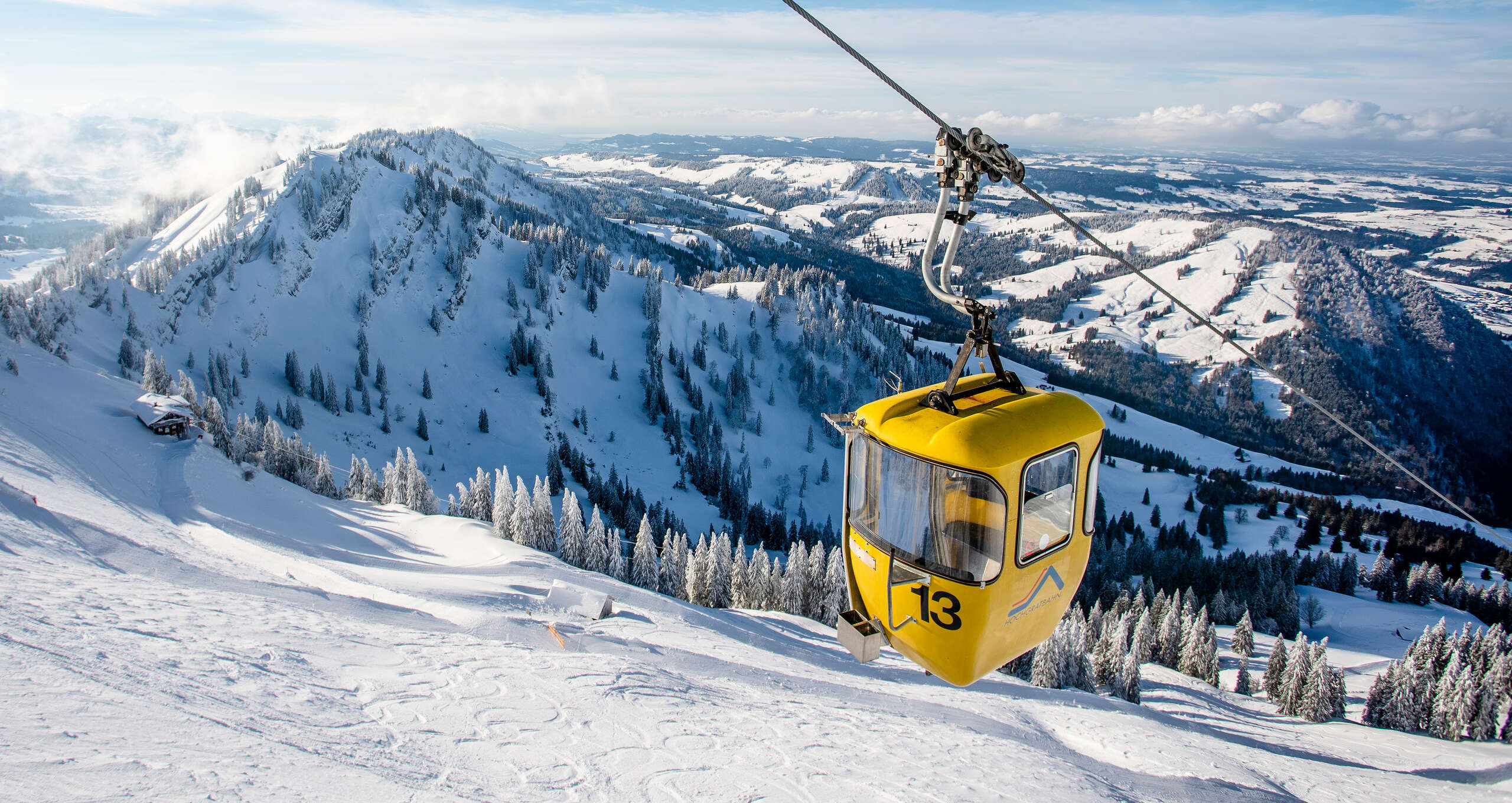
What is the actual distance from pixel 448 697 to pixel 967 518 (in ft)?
40.6

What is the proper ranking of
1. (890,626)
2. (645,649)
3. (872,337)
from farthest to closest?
(872,337), (645,649), (890,626)

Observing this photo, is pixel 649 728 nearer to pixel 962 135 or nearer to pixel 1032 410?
pixel 1032 410

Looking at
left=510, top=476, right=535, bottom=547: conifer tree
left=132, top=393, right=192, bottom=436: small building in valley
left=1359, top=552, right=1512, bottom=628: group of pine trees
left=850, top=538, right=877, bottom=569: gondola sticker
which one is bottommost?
left=1359, top=552, right=1512, bottom=628: group of pine trees

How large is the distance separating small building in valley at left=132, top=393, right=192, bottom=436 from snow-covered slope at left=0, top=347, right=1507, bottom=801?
1005cm

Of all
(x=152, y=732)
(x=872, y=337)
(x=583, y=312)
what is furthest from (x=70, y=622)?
(x=872, y=337)

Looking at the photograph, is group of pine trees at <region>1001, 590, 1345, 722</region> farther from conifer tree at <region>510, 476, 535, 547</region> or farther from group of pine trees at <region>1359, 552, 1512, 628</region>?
group of pine trees at <region>1359, 552, 1512, 628</region>

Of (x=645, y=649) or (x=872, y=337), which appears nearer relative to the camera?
(x=645, y=649)

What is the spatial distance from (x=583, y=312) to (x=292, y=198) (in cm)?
5200

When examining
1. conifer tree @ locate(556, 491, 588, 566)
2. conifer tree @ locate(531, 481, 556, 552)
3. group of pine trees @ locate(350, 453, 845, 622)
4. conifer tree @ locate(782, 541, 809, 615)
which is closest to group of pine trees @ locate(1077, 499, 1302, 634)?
group of pine trees @ locate(350, 453, 845, 622)

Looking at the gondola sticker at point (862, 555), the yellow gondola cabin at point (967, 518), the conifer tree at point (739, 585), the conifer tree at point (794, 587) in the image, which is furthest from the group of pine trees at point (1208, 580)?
the gondola sticker at point (862, 555)

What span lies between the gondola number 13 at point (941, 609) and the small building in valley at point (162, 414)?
62.2 meters

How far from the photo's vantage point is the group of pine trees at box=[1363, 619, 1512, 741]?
46438mm

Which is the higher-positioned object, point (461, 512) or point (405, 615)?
point (405, 615)

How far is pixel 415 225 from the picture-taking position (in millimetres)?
123812
